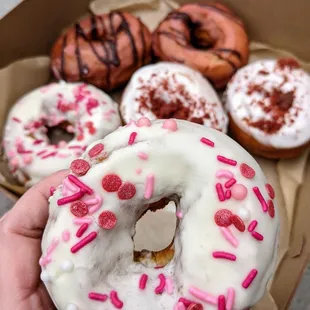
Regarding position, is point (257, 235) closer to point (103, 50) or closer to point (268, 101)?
point (268, 101)

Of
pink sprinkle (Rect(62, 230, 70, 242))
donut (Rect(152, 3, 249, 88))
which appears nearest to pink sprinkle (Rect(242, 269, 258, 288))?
pink sprinkle (Rect(62, 230, 70, 242))

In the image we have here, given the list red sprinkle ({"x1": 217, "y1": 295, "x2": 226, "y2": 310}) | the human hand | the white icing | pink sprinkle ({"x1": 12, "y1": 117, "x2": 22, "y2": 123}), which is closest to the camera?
red sprinkle ({"x1": 217, "y1": 295, "x2": 226, "y2": 310})

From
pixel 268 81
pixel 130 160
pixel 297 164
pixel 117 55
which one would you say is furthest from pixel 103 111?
pixel 130 160

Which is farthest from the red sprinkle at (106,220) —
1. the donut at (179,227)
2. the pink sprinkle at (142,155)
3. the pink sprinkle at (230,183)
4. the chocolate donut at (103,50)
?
the chocolate donut at (103,50)

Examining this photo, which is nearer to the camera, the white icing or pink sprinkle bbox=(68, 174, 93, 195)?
pink sprinkle bbox=(68, 174, 93, 195)

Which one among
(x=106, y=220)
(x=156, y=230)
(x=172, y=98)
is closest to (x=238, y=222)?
(x=106, y=220)

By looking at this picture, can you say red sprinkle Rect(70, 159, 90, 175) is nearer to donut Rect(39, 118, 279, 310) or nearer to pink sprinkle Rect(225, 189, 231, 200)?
donut Rect(39, 118, 279, 310)
